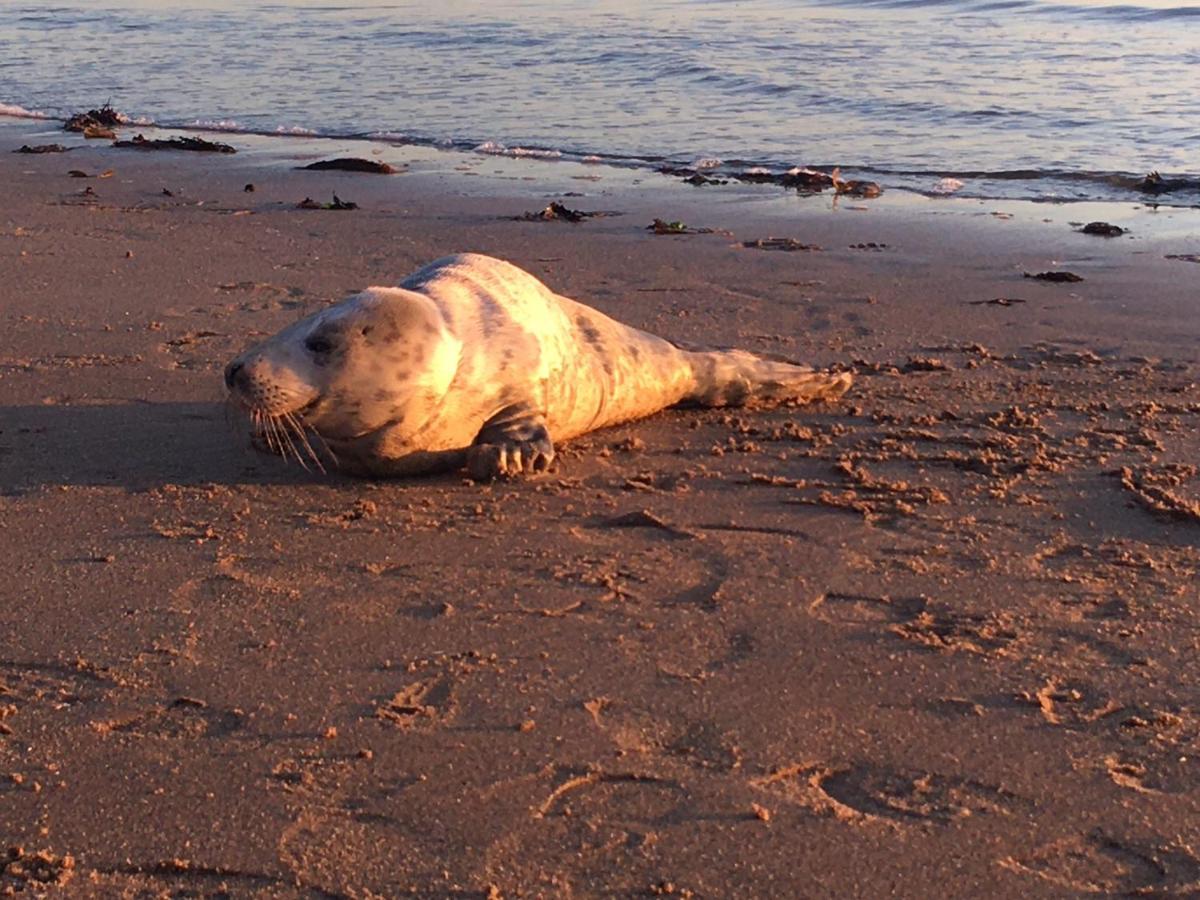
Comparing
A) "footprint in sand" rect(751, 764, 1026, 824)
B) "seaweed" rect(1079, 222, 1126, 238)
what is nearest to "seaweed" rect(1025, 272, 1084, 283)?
"seaweed" rect(1079, 222, 1126, 238)

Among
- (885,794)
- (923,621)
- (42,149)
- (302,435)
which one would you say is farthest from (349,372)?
(42,149)

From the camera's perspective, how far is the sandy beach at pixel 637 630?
282cm

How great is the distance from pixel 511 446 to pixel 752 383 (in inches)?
48.2

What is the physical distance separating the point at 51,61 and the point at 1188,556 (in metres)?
17.7

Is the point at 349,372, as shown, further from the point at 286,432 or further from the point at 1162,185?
the point at 1162,185

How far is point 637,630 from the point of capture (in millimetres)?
3729

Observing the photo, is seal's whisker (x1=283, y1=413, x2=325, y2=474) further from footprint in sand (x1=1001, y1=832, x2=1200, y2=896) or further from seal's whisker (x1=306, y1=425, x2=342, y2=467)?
footprint in sand (x1=1001, y1=832, x2=1200, y2=896)

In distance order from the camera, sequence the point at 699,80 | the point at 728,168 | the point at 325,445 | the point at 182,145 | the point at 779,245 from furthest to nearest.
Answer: the point at 699,80 < the point at 182,145 < the point at 728,168 < the point at 779,245 < the point at 325,445

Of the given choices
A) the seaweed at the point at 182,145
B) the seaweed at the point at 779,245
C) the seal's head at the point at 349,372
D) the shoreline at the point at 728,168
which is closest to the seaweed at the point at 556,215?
the seaweed at the point at 779,245

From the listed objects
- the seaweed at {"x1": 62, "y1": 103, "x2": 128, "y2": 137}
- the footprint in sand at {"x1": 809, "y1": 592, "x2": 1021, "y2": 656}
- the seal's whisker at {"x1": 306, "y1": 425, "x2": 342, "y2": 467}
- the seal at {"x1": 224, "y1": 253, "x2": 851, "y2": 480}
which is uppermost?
the seaweed at {"x1": 62, "y1": 103, "x2": 128, "y2": 137}

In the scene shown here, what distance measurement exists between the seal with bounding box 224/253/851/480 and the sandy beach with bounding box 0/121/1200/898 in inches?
5.3

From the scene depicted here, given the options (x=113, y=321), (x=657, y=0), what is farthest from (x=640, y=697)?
(x=657, y=0)

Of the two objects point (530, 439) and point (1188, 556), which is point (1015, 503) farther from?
point (530, 439)

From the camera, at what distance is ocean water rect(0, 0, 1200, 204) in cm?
1212
